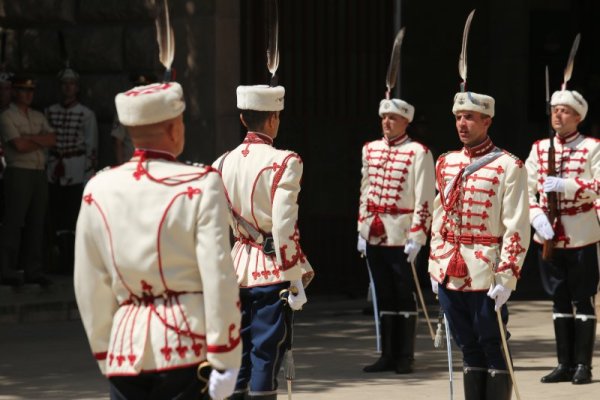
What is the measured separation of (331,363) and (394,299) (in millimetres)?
669

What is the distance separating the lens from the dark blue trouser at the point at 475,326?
8766 mm

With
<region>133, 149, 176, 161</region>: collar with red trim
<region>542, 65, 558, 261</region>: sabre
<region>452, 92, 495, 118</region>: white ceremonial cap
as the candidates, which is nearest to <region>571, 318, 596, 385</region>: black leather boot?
<region>542, 65, 558, 261</region>: sabre

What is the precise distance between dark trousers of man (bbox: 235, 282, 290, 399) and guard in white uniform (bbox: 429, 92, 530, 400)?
1081 millimetres

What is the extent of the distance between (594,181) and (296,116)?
5610 mm

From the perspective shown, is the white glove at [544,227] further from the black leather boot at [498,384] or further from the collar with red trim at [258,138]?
the collar with red trim at [258,138]

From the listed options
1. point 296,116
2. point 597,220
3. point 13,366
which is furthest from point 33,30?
point 597,220

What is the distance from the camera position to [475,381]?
8.89m

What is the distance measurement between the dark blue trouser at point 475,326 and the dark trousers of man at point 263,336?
107cm

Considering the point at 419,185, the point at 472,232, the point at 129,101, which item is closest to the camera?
the point at 129,101

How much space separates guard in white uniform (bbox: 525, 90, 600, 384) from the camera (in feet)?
36.2

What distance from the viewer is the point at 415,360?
12.2 metres

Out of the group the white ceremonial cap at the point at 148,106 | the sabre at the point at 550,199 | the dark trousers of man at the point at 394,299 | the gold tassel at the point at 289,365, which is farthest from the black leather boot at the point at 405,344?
the white ceremonial cap at the point at 148,106

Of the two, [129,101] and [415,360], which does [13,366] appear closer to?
[415,360]

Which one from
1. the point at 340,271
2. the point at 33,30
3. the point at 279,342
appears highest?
the point at 33,30
